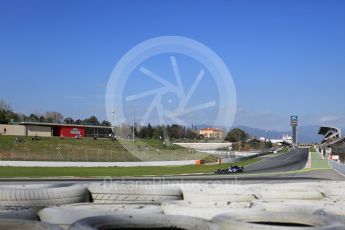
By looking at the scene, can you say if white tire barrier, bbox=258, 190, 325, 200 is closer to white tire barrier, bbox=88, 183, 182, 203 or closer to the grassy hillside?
white tire barrier, bbox=88, 183, 182, 203

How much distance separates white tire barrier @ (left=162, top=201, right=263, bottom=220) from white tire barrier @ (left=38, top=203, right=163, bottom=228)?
0.17 metres

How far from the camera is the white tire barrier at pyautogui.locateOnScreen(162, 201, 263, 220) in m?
6.71

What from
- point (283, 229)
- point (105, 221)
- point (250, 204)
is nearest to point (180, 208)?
point (250, 204)

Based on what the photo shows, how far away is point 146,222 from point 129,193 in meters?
3.47

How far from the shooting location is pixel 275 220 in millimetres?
5914

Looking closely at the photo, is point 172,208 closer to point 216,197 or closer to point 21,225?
point 216,197

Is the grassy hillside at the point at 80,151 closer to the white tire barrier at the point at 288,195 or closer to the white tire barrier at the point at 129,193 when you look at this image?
the white tire barrier at the point at 129,193

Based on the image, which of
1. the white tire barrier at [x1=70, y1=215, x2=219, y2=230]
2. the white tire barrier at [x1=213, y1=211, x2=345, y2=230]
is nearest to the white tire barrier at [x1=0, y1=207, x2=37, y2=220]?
the white tire barrier at [x1=70, y1=215, x2=219, y2=230]

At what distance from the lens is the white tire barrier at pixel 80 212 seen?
656 centimetres

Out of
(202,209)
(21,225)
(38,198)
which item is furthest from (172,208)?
(38,198)

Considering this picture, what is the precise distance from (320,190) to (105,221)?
20.2ft

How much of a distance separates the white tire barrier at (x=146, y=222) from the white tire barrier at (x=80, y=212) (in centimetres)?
92

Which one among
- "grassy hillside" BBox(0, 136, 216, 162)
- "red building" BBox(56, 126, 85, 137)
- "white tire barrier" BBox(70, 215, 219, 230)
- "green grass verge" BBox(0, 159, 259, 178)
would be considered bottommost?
"green grass verge" BBox(0, 159, 259, 178)

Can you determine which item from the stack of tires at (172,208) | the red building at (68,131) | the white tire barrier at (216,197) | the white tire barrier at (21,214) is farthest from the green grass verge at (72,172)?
the red building at (68,131)
